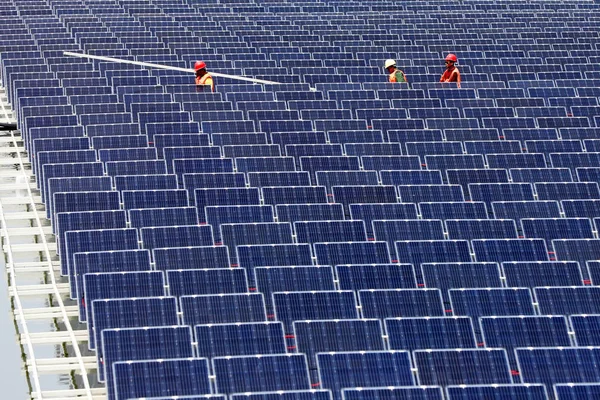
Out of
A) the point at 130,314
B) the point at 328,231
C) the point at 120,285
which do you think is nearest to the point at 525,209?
the point at 328,231

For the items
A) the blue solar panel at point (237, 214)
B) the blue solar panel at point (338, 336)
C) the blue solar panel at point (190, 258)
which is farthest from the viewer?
the blue solar panel at point (237, 214)

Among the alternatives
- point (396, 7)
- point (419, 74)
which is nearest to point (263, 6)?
point (396, 7)

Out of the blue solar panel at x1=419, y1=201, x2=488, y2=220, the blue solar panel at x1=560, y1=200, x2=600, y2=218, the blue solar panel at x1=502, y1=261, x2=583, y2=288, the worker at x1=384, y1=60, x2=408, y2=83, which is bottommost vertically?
the blue solar panel at x1=502, y1=261, x2=583, y2=288

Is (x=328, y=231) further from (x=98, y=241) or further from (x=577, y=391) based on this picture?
(x=577, y=391)

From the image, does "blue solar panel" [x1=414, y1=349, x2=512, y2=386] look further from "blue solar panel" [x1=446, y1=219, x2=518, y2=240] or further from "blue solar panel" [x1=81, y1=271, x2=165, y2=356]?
"blue solar panel" [x1=446, y1=219, x2=518, y2=240]

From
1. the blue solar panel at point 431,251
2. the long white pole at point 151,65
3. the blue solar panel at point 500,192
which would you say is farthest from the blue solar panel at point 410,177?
the long white pole at point 151,65

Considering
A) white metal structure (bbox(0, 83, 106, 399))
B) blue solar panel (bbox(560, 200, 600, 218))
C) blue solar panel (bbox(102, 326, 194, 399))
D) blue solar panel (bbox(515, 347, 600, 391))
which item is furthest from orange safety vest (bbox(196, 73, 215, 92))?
blue solar panel (bbox(515, 347, 600, 391))

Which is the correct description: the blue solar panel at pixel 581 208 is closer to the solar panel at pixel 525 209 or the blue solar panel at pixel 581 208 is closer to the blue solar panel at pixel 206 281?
the solar panel at pixel 525 209

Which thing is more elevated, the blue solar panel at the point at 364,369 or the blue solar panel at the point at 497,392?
the blue solar panel at the point at 364,369
